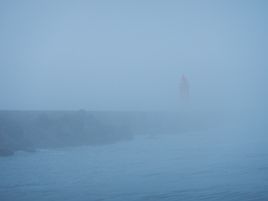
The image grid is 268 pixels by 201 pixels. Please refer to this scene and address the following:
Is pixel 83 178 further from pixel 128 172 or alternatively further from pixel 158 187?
pixel 158 187

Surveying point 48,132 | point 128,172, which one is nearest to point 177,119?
point 48,132

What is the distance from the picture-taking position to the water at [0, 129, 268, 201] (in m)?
17.1

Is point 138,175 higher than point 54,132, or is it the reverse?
point 54,132

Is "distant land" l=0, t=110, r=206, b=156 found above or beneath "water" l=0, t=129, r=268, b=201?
above

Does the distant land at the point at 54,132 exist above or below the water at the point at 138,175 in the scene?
above

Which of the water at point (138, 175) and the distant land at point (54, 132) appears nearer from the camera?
the water at point (138, 175)

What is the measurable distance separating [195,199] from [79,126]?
92.9 ft

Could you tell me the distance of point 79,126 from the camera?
42875 millimetres

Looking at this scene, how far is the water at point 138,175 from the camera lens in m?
17.1

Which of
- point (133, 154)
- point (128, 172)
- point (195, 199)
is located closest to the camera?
point (195, 199)

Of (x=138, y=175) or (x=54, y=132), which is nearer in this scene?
(x=138, y=175)

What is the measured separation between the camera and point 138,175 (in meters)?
21.5

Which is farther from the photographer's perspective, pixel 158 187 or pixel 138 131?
pixel 138 131

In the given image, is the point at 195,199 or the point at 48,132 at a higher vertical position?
the point at 48,132
